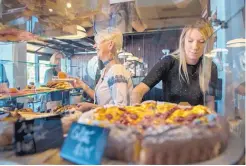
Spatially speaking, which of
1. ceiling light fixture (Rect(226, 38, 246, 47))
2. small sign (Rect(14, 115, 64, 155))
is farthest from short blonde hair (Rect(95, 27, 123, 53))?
small sign (Rect(14, 115, 64, 155))

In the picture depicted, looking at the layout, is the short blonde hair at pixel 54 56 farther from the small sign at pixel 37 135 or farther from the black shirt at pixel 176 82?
the small sign at pixel 37 135

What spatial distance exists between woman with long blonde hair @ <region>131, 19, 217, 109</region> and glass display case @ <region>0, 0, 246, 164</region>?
0.02 metres

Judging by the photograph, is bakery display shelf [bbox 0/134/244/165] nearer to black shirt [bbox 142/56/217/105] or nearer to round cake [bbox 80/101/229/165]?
round cake [bbox 80/101/229/165]

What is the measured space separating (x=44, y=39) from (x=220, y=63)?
3.80 ft

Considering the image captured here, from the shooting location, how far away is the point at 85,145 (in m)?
0.71

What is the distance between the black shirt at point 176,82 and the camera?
1.29 meters

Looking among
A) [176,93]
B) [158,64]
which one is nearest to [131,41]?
[158,64]

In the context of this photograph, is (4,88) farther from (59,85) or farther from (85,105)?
(85,105)

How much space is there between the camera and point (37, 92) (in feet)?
5.04

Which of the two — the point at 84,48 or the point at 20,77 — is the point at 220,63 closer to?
the point at 84,48

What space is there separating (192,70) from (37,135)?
92cm

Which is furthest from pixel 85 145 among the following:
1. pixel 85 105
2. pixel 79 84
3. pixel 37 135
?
pixel 79 84

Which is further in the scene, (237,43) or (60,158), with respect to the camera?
(237,43)

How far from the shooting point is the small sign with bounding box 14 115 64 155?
808mm
